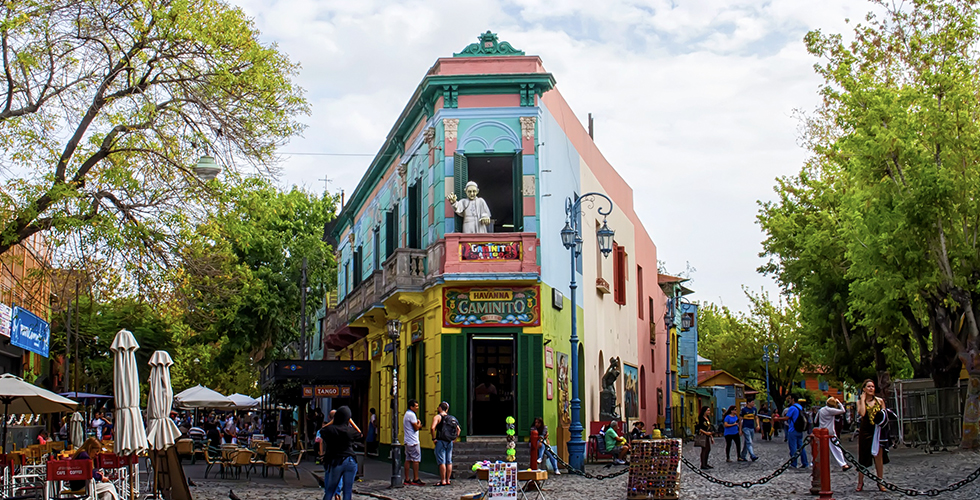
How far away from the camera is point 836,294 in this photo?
36094 millimetres

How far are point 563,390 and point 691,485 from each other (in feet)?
19.6

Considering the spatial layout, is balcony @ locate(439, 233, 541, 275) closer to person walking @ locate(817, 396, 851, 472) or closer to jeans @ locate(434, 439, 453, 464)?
jeans @ locate(434, 439, 453, 464)

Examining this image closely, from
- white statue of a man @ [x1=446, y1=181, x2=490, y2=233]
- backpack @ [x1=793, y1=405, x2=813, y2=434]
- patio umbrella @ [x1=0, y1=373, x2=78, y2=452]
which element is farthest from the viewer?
white statue of a man @ [x1=446, y1=181, x2=490, y2=233]

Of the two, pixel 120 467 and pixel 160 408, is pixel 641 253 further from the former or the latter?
pixel 120 467

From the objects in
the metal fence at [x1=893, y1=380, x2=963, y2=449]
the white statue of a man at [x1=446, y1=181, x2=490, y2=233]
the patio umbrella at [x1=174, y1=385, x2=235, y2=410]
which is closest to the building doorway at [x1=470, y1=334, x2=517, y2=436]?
the white statue of a man at [x1=446, y1=181, x2=490, y2=233]

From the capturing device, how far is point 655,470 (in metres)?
15.2

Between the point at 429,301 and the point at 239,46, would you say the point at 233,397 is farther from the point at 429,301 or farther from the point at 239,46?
the point at 239,46

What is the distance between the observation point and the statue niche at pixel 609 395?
2855 cm

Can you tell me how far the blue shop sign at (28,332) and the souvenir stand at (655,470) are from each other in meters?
16.5

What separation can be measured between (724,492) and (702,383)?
4532 centimetres

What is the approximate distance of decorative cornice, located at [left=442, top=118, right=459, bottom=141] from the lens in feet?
74.0

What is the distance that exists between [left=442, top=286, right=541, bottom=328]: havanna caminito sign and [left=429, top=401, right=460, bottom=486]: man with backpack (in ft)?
9.07

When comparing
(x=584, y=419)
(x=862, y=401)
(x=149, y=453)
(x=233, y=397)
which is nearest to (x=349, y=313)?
(x=584, y=419)

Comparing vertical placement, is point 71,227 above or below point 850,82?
below
